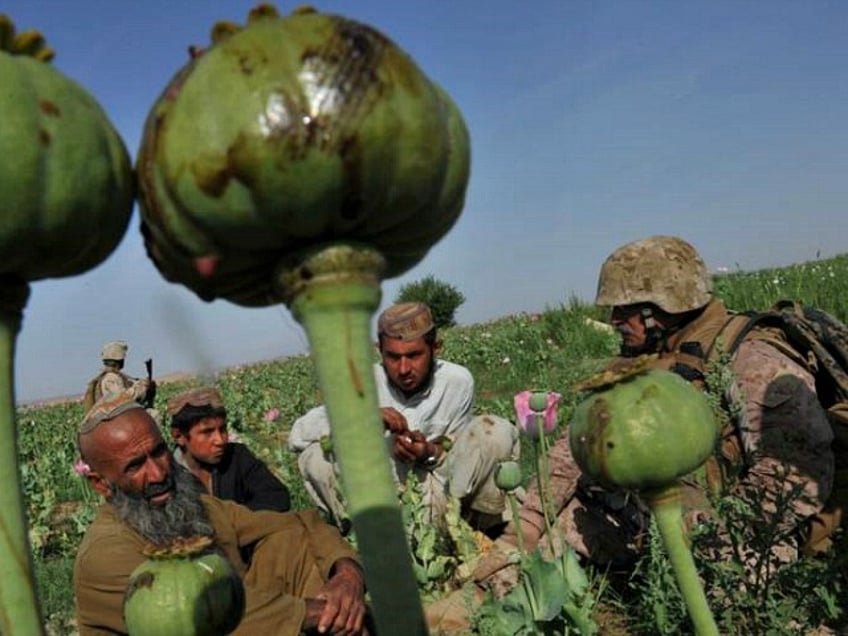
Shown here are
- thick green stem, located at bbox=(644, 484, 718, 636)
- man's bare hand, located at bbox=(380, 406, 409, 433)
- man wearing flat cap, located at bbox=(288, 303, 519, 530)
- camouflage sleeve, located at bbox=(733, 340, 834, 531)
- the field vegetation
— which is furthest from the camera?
man wearing flat cap, located at bbox=(288, 303, 519, 530)

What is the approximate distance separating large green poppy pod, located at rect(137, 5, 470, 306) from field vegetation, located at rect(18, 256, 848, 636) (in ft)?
4.21

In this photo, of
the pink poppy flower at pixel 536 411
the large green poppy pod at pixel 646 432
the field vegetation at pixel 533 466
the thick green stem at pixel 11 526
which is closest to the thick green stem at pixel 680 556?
the large green poppy pod at pixel 646 432

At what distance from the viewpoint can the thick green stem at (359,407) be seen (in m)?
0.70

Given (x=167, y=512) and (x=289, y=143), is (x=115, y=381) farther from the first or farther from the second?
(x=289, y=143)

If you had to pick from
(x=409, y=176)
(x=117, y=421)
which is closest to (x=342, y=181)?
(x=409, y=176)

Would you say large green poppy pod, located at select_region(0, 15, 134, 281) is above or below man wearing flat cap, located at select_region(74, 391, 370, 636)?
above

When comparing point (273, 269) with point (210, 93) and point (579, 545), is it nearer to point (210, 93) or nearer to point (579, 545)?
point (210, 93)

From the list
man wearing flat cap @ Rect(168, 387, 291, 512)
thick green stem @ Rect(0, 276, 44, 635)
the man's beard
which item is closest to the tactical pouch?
the man's beard

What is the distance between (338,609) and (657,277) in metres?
1.93

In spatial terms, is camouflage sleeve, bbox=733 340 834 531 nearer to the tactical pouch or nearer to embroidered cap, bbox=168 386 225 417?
the tactical pouch

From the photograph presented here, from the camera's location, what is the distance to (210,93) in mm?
706

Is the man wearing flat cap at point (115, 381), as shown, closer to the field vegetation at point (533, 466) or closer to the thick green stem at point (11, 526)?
the field vegetation at point (533, 466)

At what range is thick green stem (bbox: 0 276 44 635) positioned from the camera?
0.74m

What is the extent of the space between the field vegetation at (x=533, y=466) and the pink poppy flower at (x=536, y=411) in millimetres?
489
